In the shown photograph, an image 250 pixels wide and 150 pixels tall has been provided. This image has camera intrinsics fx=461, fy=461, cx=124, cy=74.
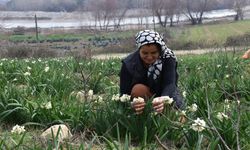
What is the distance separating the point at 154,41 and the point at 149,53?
0.44 feet

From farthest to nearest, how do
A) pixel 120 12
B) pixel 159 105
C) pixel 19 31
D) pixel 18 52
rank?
pixel 120 12 → pixel 19 31 → pixel 18 52 → pixel 159 105

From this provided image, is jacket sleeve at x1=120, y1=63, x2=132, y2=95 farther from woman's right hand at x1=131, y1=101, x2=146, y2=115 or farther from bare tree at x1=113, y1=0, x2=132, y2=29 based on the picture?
bare tree at x1=113, y1=0, x2=132, y2=29

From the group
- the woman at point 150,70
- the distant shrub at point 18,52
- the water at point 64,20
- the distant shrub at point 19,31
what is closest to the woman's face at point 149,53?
the woman at point 150,70

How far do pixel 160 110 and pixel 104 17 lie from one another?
59.7 metres

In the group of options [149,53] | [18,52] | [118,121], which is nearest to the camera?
[118,121]

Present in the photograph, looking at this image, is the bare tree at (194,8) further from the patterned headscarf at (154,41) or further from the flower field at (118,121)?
the patterned headscarf at (154,41)

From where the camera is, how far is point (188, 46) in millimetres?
30969

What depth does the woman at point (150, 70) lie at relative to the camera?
3.38 metres

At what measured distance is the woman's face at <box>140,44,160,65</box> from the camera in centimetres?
338

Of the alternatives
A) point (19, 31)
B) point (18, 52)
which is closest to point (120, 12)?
point (19, 31)

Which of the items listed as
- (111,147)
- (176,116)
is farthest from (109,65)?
(111,147)

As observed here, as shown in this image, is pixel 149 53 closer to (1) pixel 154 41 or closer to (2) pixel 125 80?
(1) pixel 154 41

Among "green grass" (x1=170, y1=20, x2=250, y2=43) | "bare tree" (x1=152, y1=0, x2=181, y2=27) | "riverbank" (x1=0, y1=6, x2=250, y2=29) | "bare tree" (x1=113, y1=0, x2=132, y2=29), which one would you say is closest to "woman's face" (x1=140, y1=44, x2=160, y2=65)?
"green grass" (x1=170, y1=20, x2=250, y2=43)

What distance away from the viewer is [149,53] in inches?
135
